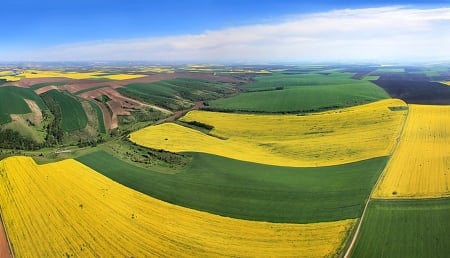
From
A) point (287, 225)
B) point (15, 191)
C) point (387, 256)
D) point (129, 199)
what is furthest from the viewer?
point (15, 191)

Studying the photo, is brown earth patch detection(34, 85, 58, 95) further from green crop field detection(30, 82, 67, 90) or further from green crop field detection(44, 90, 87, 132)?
green crop field detection(44, 90, 87, 132)

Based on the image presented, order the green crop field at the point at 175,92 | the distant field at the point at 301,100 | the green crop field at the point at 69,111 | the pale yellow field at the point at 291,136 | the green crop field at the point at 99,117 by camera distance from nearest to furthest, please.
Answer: the pale yellow field at the point at 291,136 < the green crop field at the point at 69,111 < the green crop field at the point at 99,117 < the distant field at the point at 301,100 < the green crop field at the point at 175,92

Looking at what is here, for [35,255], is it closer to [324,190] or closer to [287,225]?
[287,225]

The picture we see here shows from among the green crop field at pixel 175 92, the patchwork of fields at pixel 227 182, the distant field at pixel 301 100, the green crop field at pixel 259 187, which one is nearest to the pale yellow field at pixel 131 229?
the patchwork of fields at pixel 227 182

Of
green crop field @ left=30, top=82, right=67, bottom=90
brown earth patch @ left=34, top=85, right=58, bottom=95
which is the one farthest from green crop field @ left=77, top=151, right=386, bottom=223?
green crop field @ left=30, top=82, right=67, bottom=90

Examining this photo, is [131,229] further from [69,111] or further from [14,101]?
[14,101]

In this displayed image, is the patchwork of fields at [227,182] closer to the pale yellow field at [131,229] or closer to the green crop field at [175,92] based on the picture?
the pale yellow field at [131,229]

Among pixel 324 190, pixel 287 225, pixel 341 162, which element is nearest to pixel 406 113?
pixel 341 162

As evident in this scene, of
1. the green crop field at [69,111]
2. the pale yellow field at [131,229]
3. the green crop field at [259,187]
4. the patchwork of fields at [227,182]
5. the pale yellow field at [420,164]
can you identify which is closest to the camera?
the pale yellow field at [131,229]
